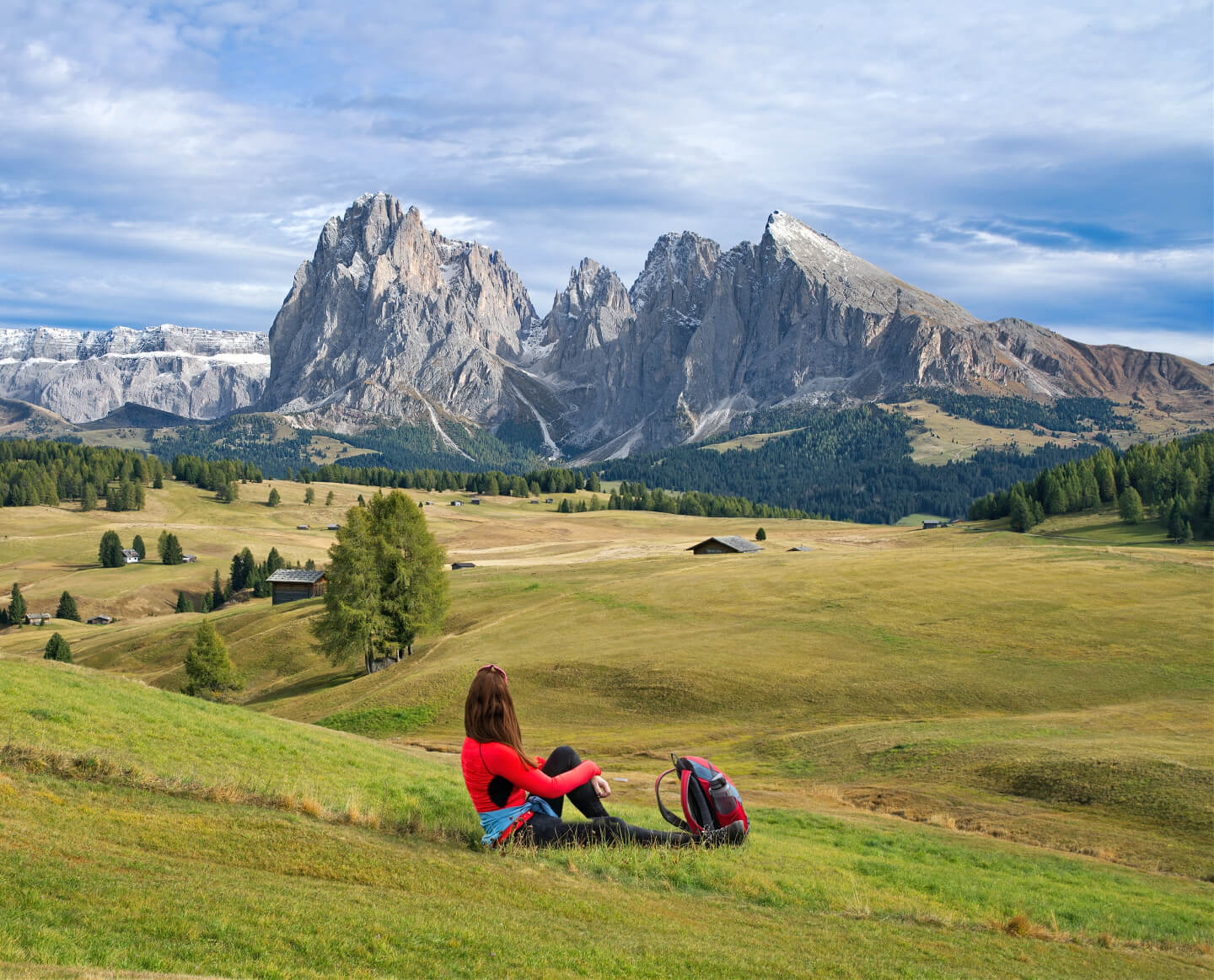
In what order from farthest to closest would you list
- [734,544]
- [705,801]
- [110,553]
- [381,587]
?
[110,553]
[734,544]
[381,587]
[705,801]

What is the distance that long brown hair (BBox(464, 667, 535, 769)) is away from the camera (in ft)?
39.4

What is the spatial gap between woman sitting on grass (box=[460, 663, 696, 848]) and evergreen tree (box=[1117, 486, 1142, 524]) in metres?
143

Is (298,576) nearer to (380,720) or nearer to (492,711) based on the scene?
(380,720)

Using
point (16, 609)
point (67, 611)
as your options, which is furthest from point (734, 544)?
point (16, 609)

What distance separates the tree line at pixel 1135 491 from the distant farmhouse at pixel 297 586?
10872cm

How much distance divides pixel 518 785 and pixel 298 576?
4016 inches

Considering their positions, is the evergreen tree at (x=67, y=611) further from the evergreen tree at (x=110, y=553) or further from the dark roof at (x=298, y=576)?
the dark roof at (x=298, y=576)

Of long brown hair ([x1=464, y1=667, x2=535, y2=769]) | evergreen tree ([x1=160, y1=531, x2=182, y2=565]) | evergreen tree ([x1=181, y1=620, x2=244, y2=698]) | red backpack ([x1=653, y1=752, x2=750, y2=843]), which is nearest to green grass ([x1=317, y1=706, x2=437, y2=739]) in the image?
evergreen tree ([x1=181, y1=620, x2=244, y2=698])

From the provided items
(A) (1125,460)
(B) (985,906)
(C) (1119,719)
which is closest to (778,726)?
(C) (1119,719)

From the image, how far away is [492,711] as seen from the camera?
1208cm

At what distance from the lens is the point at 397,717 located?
154 feet

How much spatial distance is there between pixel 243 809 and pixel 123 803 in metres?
1.62

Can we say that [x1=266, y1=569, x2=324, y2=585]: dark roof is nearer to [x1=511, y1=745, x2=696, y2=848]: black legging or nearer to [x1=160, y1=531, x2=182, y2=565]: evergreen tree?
[x1=160, y1=531, x2=182, y2=565]: evergreen tree

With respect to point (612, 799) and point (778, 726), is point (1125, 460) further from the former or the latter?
point (612, 799)
